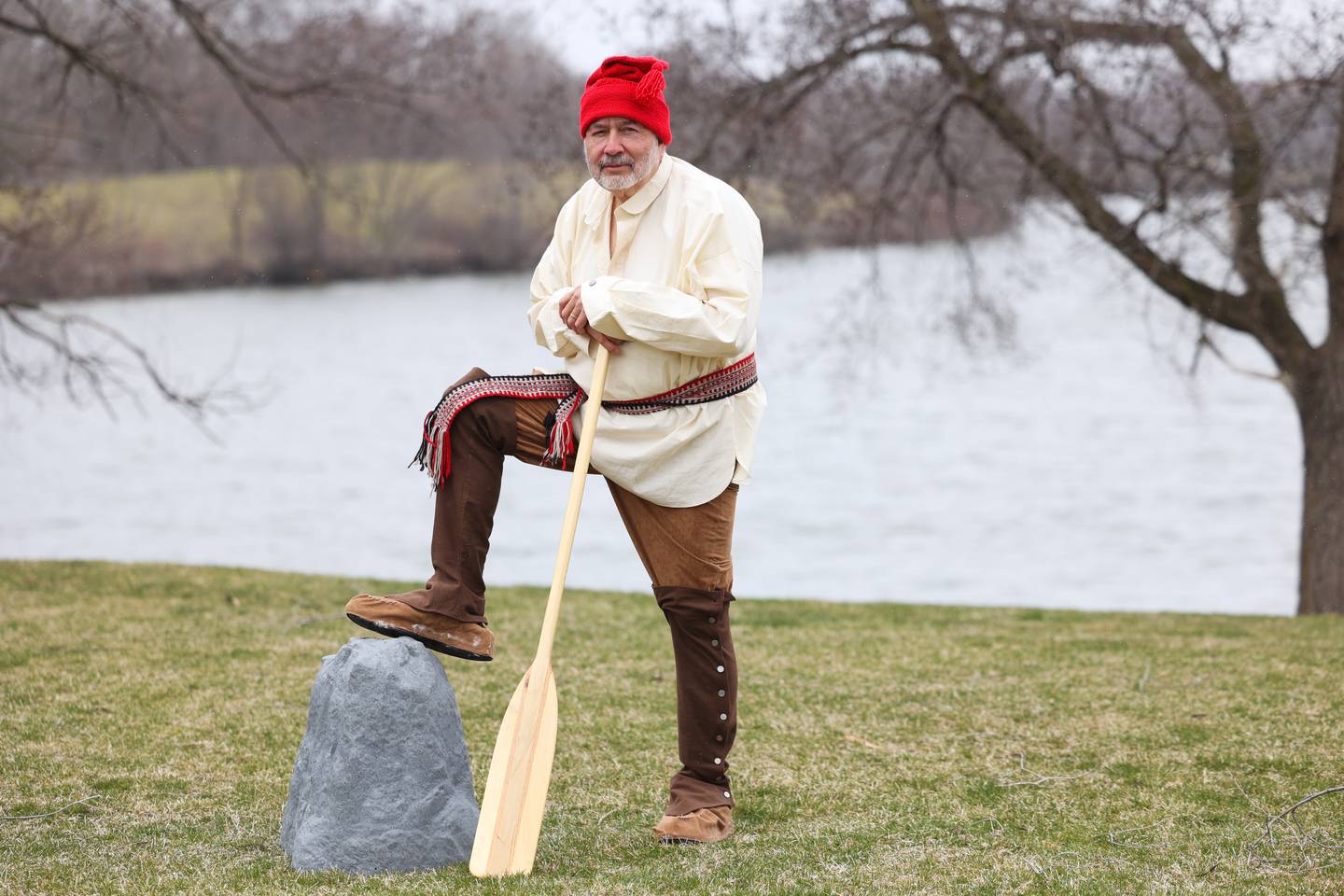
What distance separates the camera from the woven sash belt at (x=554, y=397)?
310 centimetres

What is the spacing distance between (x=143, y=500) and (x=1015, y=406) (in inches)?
473

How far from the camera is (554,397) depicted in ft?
10.4

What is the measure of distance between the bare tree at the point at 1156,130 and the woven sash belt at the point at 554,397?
4055mm

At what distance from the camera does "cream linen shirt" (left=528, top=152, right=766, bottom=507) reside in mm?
3002

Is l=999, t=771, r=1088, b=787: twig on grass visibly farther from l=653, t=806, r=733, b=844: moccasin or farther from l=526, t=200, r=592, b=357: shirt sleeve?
l=526, t=200, r=592, b=357: shirt sleeve

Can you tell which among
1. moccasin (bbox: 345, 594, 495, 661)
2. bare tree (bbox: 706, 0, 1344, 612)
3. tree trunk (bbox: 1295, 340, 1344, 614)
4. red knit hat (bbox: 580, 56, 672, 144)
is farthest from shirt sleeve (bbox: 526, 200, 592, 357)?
tree trunk (bbox: 1295, 340, 1344, 614)

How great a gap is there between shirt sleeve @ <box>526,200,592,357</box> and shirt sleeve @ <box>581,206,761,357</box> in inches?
5.1

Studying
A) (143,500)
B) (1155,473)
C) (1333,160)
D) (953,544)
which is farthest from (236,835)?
(1155,473)

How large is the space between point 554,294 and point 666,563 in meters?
0.64

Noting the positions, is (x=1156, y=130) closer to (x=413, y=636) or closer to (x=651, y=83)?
(x=651, y=83)

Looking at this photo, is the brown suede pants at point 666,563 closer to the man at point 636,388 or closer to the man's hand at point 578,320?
the man at point 636,388

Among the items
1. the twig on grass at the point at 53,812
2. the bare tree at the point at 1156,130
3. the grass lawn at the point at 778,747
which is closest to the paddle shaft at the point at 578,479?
the grass lawn at the point at 778,747

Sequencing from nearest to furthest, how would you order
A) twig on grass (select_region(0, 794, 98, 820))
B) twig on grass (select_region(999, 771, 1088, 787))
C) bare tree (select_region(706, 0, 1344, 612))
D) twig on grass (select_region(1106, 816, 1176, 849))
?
twig on grass (select_region(1106, 816, 1176, 849))
twig on grass (select_region(0, 794, 98, 820))
twig on grass (select_region(999, 771, 1088, 787))
bare tree (select_region(706, 0, 1344, 612))

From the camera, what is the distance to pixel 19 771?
383cm
